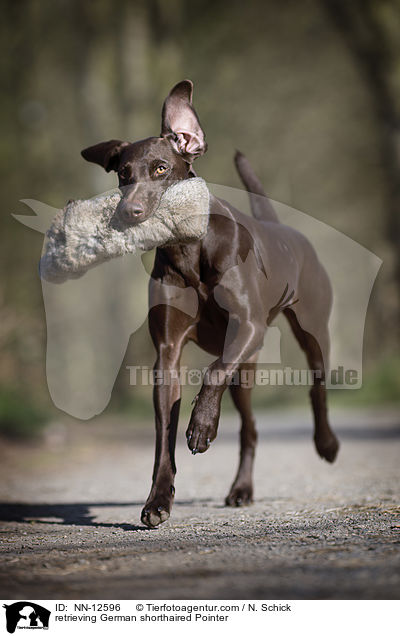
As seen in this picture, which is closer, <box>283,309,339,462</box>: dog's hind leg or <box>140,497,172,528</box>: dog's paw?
<box>140,497,172,528</box>: dog's paw

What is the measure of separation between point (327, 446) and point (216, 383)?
70.8 inches

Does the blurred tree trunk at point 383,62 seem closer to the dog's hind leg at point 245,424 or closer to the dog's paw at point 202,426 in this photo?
the dog's hind leg at point 245,424

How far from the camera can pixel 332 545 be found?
3.17 meters

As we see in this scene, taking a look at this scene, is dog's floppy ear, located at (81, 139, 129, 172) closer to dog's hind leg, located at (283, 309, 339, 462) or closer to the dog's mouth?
the dog's mouth

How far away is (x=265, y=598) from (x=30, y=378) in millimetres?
17198

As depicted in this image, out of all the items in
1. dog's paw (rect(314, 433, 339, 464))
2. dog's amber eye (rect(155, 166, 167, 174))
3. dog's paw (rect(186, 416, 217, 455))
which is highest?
dog's amber eye (rect(155, 166, 167, 174))

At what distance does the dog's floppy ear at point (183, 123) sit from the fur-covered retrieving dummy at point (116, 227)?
233 millimetres

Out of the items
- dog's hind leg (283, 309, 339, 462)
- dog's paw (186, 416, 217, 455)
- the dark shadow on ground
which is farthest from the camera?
dog's hind leg (283, 309, 339, 462)

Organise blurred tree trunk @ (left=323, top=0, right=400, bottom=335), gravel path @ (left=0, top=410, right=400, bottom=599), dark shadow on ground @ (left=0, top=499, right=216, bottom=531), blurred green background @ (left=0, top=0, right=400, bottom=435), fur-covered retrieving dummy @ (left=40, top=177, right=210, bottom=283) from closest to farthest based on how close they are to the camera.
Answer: gravel path @ (left=0, top=410, right=400, bottom=599) < fur-covered retrieving dummy @ (left=40, top=177, right=210, bottom=283) < dark shadow on ground @ (left=0, top=499, right=216, bottom=531) < blurred tree trunk @ (left=323, top=0, right=400, bottom=335) < blurred green background @ (left=0, top=0, right=400, bottom=435)

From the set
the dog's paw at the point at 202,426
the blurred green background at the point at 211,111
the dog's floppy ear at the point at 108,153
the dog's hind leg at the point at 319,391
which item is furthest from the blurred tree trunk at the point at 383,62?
the dog's paw at the point at 202,426

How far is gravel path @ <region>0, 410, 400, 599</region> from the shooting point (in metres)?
2.61

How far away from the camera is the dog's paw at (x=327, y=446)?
5.46 metres

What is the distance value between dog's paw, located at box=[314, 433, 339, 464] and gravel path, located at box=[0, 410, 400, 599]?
0.24 metres

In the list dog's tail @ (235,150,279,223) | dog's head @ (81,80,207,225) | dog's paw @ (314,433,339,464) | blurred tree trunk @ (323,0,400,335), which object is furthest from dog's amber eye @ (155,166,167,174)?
blurred tree trunk @ (323,0,400,335)
